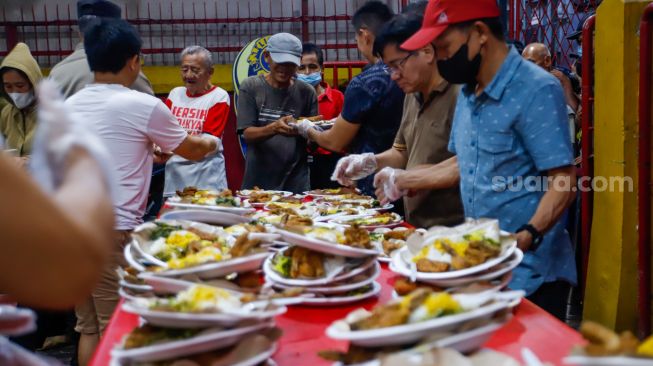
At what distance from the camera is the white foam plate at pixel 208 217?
278cm

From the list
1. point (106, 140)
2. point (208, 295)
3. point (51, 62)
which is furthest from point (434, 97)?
point (51, 62)

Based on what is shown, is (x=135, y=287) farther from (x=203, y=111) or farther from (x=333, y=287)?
→ (x=203, y=111)

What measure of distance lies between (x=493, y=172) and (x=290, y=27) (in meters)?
9.07

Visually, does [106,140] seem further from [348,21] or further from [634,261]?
[348,21]

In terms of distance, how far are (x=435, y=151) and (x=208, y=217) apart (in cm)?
98

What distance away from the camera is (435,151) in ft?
10.1

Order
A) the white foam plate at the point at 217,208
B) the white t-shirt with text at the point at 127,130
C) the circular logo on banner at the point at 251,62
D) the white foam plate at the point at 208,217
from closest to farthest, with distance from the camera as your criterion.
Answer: the white foam plate at the point at 208,217, the white t-shirt with text at the point at 127,130, the white foam plate at the point at 217,208, the circular logo on banner at the point at 251,62

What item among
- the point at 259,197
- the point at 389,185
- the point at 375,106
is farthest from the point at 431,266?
the point at 259,197

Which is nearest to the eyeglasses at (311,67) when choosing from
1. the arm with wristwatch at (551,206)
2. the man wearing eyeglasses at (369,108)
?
the man wearing eyeglasses at (369,108)

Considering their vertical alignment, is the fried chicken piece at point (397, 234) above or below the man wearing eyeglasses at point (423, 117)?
below

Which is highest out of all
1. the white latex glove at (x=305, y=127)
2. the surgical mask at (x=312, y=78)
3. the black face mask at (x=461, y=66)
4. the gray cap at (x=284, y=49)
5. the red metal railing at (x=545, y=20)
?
the red metal railing at (x=545, y=20)

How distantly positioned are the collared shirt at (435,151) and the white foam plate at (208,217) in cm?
75

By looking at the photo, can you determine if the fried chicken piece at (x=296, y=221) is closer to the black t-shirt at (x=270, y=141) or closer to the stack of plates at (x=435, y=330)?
the stack of plates at (x=435, y=330)

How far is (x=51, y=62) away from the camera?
10.9 metres
